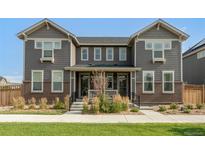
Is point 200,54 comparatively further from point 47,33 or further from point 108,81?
point 47,33

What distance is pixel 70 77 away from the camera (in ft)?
75.0

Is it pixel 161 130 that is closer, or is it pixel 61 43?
pixel 161 130

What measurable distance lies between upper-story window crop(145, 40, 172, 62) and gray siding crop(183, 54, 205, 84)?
574 centimetres

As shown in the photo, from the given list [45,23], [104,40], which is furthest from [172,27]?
[45,23]

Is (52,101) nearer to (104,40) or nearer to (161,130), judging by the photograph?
(104,40)

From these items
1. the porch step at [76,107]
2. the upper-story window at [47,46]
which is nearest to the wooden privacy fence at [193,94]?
the porch step at [76,107]

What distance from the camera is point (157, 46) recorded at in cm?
2286

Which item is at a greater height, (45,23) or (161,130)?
(45,23)

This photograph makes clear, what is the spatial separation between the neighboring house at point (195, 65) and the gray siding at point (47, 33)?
581 inches

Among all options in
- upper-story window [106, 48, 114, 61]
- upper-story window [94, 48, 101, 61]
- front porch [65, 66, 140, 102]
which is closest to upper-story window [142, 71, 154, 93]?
front porch [65, 66, 140, 102]

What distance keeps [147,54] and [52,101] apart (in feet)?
32.2

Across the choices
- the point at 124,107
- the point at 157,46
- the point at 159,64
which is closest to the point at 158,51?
the point at 157,46

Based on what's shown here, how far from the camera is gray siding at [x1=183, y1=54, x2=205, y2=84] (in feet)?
86.9

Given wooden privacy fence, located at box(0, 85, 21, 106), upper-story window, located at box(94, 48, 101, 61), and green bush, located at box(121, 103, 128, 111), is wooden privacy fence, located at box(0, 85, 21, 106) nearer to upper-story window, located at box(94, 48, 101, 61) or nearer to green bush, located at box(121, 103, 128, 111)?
upper-story window, located at box(94, 48, 101, 61)
